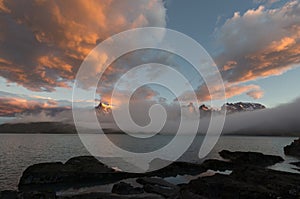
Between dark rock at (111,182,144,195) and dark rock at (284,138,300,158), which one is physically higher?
dark rock at (284,138,300,158)

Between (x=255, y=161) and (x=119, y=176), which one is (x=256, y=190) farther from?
(x=255, y=161)

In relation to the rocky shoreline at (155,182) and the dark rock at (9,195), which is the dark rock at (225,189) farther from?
the dark rock at (9,195)

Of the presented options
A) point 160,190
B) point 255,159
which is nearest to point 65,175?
point 160,190

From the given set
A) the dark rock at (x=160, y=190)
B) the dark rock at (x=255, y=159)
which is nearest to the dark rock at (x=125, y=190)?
the dark rock at (x=160, y=190)

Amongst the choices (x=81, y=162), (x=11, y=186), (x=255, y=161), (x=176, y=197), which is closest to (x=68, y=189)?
(x=11, y=186)

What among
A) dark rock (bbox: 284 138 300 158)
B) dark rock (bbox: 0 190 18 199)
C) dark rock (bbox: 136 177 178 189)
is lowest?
dark rock (bbox: 136 177 178 189)

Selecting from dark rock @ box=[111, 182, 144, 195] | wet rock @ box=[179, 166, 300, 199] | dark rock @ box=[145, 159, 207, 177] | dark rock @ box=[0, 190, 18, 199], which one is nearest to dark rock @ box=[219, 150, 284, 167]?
dark rock @ box=[145, 159, 207, 177]

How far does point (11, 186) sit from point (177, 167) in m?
43.7

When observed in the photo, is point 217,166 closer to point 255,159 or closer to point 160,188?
point 255,159

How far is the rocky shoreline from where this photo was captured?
121ft

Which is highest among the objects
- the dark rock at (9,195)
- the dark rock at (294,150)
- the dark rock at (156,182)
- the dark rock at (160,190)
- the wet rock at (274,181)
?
the dark rock at (294,150)

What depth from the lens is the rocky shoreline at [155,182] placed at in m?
37.0

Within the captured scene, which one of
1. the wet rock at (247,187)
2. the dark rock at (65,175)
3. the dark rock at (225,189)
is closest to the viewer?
the dark rock at (225,189)

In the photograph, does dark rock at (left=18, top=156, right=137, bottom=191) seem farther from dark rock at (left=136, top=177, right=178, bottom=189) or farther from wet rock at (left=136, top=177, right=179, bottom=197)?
wet rock at (left=136, top=177, right=179, bottom=197)
